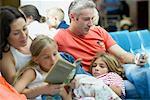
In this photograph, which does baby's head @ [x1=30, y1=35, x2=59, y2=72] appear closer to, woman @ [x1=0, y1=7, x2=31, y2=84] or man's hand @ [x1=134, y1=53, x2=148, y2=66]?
woman @ [x1=0, y1=7, x2=31, y2=84]

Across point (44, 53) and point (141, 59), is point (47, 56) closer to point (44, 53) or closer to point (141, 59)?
point (44, 53)

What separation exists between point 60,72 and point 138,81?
0.78 m

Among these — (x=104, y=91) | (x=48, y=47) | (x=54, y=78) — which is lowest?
(x=104, y=91)

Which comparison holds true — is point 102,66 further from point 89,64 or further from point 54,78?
point 54,78

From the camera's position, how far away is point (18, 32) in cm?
184

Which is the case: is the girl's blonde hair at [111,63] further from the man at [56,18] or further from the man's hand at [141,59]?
the man at [56,18]

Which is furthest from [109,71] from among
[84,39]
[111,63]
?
[84,39]

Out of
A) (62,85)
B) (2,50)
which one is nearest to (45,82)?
(62,85)

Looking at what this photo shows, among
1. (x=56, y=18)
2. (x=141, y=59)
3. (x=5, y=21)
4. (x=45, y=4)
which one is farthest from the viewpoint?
(x=45, y=4)

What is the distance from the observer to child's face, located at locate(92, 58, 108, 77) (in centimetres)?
221

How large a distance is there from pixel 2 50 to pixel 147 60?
38.8 inches

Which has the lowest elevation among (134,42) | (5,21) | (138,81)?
(138,81)

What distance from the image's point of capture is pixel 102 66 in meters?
2.23

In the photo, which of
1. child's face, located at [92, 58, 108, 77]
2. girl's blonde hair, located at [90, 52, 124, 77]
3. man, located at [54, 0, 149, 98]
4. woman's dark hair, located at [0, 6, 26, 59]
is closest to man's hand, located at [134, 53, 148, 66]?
man, located at [54, 0, 149, 98]
